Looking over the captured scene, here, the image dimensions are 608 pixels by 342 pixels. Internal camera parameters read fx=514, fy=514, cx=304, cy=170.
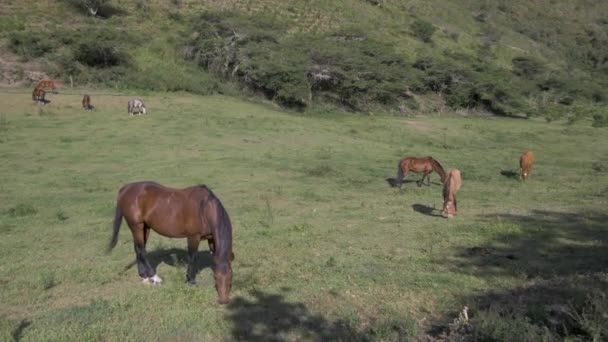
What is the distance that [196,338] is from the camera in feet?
19.2

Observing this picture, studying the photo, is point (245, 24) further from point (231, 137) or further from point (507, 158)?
point (507, 158)

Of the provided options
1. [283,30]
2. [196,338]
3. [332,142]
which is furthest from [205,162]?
[283,30]

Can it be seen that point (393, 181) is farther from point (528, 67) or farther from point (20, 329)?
point (528, 67)

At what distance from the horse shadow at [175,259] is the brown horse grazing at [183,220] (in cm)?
75

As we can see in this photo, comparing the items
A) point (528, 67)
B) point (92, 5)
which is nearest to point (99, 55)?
point (92, 5)

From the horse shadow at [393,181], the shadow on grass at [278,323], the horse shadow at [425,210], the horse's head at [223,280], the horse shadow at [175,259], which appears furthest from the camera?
the horse shadow at [393,181]

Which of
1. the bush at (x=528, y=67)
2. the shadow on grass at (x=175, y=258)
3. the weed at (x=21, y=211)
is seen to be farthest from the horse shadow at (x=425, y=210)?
the bush at (x=528, y=67)

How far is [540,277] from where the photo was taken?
7742 mm

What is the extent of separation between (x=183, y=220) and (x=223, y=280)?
115cm

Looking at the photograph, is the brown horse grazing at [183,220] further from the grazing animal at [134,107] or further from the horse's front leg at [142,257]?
the grazing animal at [134,107]

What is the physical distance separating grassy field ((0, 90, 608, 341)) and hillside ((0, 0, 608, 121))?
10468 mm

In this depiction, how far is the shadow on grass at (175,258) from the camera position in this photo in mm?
8320

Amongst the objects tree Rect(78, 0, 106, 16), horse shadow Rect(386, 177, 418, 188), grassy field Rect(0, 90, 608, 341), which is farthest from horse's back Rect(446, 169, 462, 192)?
tree Rect(78, 0, 106, 16)

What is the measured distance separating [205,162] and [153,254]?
932cm
